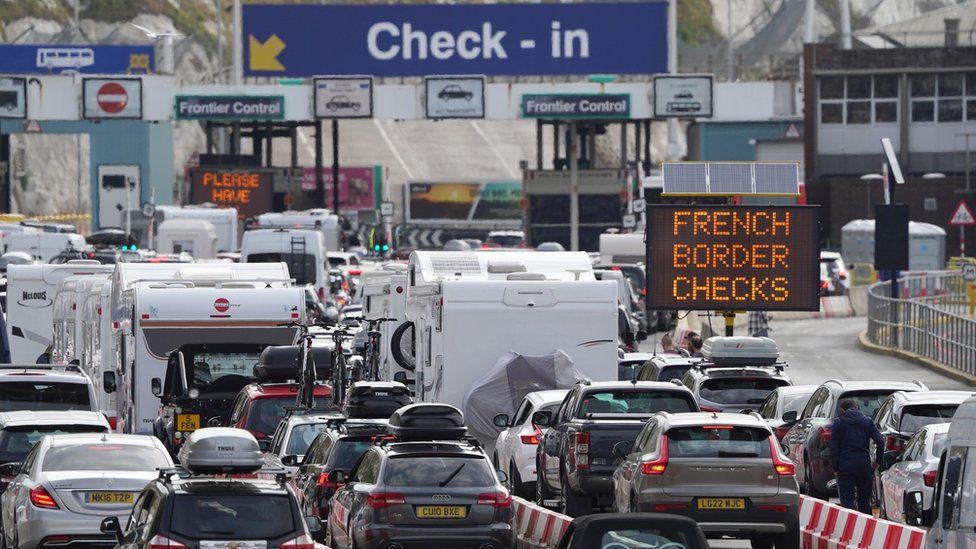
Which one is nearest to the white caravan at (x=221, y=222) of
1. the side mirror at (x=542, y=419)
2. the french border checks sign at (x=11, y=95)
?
the french border checks sign at (x=11, y=95)

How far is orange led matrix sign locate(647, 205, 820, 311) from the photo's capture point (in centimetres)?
3130

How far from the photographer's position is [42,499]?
17.8 meters

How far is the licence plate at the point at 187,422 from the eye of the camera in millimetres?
26844

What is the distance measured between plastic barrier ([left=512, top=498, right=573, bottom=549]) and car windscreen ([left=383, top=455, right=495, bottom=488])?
86cm

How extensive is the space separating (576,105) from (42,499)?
54236 mm

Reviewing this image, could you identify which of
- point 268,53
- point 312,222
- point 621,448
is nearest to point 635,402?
point 621,448

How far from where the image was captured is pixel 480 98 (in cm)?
7006

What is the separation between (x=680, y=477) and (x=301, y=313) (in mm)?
11455

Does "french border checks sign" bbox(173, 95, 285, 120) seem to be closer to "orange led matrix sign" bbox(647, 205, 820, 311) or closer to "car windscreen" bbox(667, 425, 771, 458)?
"orange led matrix sign" bbox(647, 205, 820, 311)

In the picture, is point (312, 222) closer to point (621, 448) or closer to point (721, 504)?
point (621, 448)

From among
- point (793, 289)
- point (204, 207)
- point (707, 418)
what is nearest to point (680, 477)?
point (707, 418)

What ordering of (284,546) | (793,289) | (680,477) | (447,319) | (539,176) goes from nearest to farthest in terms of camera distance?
1. (284,546)
2. (680,477)
3. (447,319)
4. (793,289)
5. (539,176)

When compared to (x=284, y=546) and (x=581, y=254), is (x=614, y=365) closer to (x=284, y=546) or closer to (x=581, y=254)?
(x=581, y=254)

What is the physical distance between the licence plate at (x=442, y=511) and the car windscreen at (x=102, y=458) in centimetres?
289
